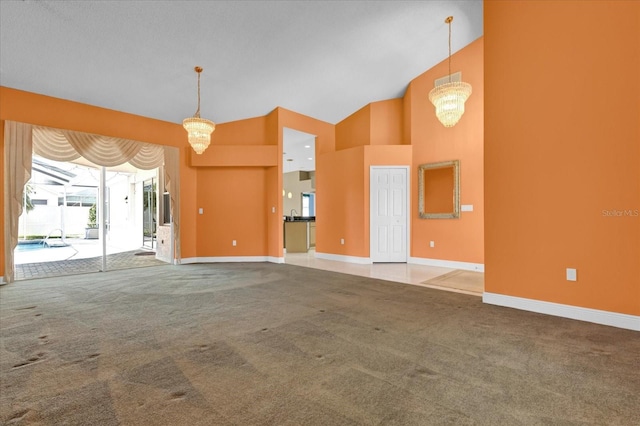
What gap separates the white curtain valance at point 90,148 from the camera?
5156 mm

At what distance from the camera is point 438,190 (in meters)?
6.86

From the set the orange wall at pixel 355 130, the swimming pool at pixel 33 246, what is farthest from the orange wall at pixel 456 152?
the swimming pool at pixel 33 246

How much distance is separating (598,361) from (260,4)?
16.5ft

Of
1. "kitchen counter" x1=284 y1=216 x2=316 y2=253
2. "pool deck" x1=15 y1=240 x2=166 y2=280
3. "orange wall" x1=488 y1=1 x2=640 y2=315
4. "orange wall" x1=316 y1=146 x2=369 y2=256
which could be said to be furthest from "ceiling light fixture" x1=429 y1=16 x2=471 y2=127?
"pool deck" x1=15 y1=240 x2=166 y2=280

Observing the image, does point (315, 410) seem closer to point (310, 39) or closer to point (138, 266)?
point (310, 39)

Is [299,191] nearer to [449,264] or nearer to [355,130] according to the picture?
[355,130]

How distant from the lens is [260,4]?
12.6ft

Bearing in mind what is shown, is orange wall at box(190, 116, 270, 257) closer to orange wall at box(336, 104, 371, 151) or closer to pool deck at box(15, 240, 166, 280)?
pool deck at box(15, 240, 166, 280)

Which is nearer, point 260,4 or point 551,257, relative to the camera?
point 551,257

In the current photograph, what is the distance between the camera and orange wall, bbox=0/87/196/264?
4922mm

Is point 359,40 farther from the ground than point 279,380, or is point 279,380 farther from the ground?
point 359,40

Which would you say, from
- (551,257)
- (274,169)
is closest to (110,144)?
(274,169)

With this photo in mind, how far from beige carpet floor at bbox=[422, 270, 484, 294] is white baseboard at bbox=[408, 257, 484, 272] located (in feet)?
0.87

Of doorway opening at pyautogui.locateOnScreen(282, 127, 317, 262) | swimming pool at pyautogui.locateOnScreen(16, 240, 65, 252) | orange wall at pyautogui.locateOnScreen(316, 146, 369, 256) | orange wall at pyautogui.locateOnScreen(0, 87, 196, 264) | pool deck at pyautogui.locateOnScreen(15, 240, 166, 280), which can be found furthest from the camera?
swimming pool at pyautogui.locateOnScreen(16, 240, 65, 252)
